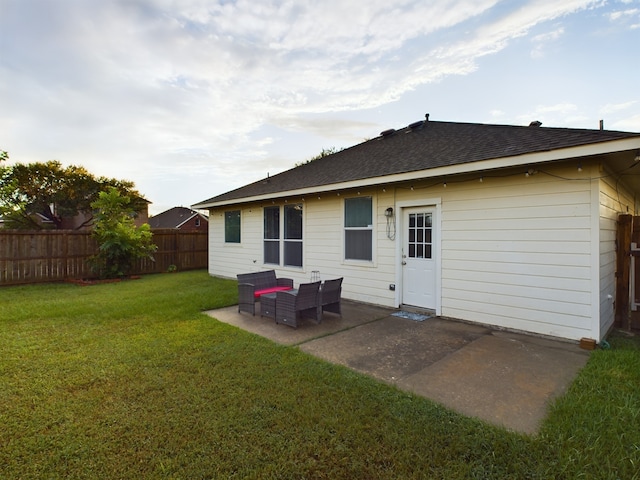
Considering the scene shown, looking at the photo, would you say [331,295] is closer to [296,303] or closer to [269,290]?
[296,303]

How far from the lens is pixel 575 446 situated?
83.9 inches

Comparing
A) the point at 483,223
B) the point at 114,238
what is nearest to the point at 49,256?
the point at 114,238

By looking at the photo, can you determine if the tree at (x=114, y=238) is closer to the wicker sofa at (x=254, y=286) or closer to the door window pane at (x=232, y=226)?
the door window pane at (x=232, y=226)

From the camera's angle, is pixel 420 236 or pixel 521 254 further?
pixel 420 236

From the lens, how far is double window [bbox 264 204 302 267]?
8.42 metres

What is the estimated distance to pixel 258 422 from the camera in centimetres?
245

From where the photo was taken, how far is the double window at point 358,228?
22.3 ft

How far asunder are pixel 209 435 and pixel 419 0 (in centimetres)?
795

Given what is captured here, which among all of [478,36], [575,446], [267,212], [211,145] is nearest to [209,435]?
[575,446]

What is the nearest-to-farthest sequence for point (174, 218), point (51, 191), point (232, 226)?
point (232, 226)
point (51, 191)
point (174, 218)

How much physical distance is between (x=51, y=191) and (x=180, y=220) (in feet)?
43.1

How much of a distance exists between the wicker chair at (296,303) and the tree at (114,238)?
25.4 ft

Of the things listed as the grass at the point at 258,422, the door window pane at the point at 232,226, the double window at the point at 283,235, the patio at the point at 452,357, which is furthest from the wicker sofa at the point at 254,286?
the door window pane at the point at 232,226

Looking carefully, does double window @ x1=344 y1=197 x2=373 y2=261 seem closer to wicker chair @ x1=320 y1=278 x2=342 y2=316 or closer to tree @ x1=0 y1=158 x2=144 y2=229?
wicker chair @ x1=320 y1=278 x2=342 y2=316
